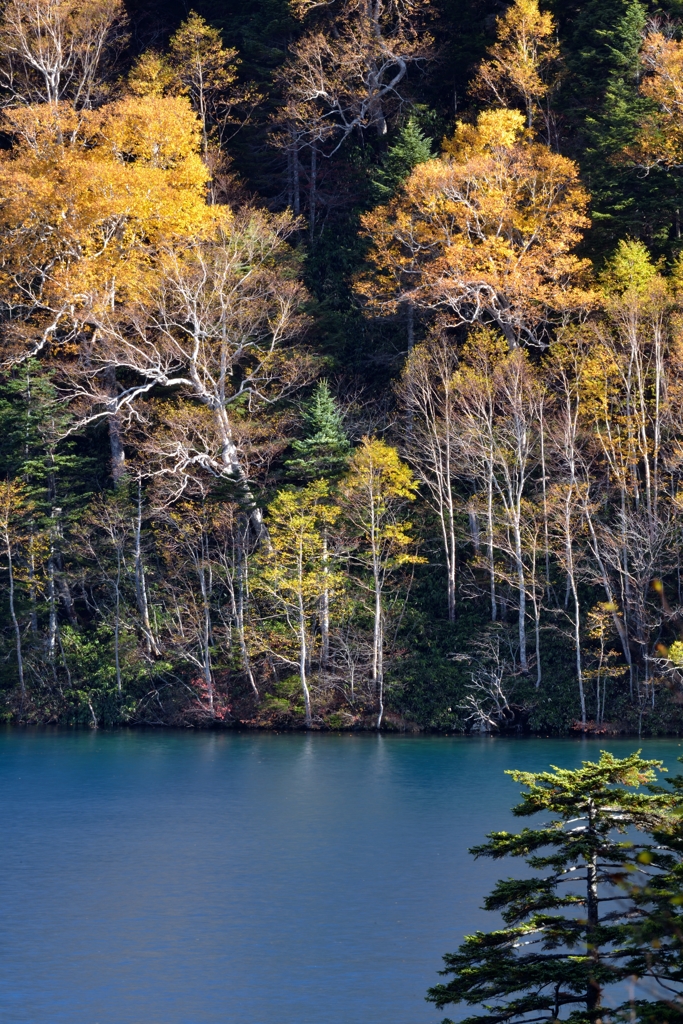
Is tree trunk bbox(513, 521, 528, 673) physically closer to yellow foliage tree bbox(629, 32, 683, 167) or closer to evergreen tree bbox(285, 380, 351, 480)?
evergreen tree bbox(285, 380, 351, 480)

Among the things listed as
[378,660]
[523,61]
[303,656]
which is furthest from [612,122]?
[303,656]

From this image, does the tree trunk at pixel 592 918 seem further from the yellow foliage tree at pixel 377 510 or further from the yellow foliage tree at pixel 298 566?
the yellow foliage tree at pixel 298 566

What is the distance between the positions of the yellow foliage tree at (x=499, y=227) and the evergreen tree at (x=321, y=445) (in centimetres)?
499

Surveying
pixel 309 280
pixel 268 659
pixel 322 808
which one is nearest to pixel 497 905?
pixel 322 808

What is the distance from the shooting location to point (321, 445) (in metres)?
42.4

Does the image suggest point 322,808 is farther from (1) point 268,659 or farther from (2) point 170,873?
(1) point 268,659

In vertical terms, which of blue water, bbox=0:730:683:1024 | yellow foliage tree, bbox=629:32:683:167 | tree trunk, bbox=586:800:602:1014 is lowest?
blue water, bbox=0:730:683:1024

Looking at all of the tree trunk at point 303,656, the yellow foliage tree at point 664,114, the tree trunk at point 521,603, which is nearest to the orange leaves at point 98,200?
the tree trunk at point 303,656

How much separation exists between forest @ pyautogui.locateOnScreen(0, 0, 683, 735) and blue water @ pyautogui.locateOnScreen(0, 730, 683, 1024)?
8.65ft

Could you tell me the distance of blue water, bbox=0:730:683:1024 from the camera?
19.0 metres

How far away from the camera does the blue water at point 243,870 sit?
1895cm

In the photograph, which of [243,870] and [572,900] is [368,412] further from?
[572,900]

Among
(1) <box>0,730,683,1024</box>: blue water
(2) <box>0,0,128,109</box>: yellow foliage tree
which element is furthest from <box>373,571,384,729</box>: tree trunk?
(2) <box>0,0,128,109</box>: yellow foliage tree

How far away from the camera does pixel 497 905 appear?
→ 10781mm
